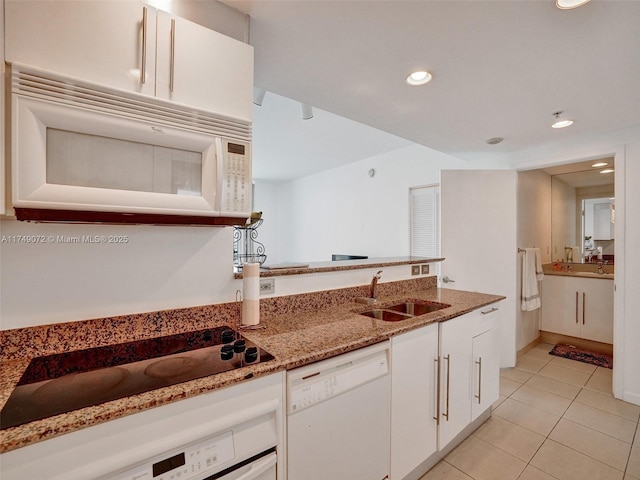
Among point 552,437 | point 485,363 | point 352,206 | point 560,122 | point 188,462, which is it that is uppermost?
point 560,122

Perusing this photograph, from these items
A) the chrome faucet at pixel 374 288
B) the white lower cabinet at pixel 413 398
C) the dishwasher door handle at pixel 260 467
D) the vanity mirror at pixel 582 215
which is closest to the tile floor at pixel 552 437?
the white lower cabinet at pixel 413 398

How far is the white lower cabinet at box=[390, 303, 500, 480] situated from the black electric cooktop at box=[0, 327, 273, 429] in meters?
0.79

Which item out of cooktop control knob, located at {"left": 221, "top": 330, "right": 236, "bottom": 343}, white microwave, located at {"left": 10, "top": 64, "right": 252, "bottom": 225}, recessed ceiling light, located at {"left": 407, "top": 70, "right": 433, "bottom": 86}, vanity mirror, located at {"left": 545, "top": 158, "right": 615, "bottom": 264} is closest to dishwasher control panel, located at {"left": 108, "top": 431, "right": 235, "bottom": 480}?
cooktop control knob, located at {"left": 221, "top": 330, "right": 236, "bottom": 343}

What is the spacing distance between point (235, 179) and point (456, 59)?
1395mm

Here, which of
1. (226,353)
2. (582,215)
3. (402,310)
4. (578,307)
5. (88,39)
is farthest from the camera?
(582,215)

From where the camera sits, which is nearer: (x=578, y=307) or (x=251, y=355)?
(x=251, y=355)

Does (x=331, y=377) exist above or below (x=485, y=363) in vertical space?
above

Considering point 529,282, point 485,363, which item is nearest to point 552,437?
point 485,363

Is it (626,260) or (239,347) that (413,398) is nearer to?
(239,347)

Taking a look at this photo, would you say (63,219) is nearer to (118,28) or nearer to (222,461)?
(118,28)

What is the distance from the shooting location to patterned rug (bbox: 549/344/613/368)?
10.6 feet

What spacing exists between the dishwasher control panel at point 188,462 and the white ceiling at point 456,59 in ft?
5.57

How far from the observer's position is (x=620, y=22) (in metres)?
1.33

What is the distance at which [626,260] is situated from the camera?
2.51 meters
